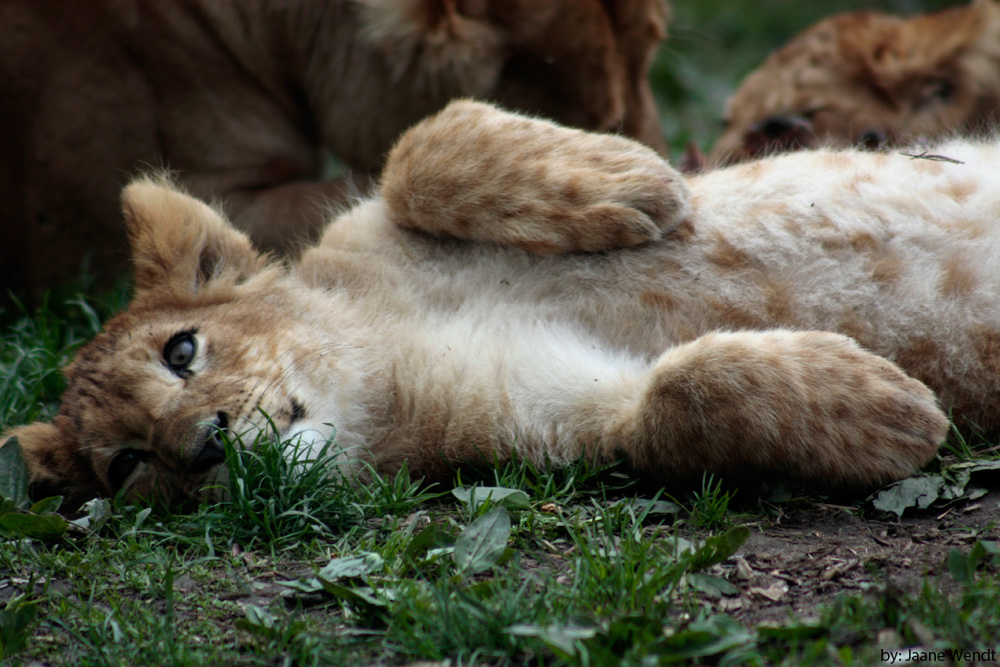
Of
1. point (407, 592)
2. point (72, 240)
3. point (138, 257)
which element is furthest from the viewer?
point (72, 240)

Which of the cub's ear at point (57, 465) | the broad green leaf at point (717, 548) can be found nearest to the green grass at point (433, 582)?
the broad green leaf at point (717, 548)

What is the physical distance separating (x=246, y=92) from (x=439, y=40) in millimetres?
1348

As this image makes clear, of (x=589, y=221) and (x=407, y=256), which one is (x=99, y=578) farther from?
(x=589, y=221)

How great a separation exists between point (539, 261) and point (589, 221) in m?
0.28

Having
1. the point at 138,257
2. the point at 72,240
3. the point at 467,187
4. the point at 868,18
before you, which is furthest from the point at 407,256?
the point at 868,18

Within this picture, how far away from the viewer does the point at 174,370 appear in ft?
10.5

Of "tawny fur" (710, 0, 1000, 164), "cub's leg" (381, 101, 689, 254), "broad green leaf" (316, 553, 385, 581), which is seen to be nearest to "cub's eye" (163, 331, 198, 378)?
"cub's leg" (381, 101, 689, 254)

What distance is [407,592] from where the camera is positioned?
229 cm

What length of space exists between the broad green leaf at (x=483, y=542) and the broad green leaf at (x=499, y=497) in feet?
0.29

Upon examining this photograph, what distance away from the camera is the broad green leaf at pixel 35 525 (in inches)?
116

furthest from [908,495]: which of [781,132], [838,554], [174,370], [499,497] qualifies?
[781,132]

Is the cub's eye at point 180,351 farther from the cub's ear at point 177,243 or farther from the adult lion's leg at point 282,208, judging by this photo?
the adult lion's leg at point 282,208

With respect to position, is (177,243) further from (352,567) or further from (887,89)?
(887,89)

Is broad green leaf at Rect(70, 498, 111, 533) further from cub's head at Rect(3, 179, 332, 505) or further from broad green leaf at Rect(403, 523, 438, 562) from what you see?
broad green leaf at Rect(403, 523, 438, 562)
